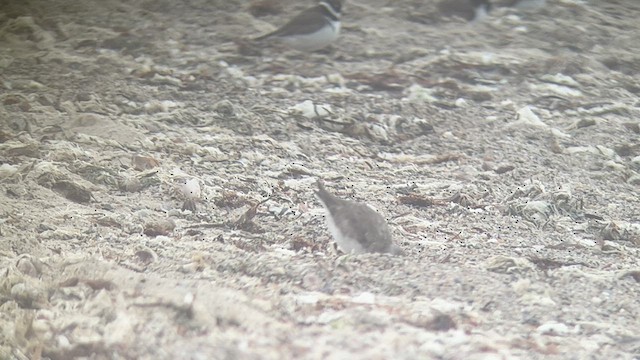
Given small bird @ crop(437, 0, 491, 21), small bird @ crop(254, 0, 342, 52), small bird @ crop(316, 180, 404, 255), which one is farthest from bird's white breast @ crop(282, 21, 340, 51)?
small bird @ crop(316, 180, 404, 255)

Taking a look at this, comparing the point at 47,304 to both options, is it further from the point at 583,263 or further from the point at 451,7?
the point at 451,7

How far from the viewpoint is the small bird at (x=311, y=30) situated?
2027mm

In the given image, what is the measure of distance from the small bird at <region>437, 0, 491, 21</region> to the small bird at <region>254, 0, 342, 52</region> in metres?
0.29

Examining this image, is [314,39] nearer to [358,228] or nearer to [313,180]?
[313,180]

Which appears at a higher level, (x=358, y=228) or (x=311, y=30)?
(x=311, y=30)

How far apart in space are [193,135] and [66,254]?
411 millimetres

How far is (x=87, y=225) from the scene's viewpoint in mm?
1559

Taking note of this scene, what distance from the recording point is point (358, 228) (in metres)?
1.49

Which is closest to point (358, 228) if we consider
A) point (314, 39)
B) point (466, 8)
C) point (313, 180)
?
point (313, 180)

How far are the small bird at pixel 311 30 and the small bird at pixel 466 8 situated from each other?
0.29 meters

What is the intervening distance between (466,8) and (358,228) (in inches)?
36.7

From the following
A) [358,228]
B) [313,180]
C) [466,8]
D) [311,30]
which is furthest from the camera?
[466,8]

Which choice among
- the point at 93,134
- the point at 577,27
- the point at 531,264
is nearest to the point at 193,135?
the point at 93,134

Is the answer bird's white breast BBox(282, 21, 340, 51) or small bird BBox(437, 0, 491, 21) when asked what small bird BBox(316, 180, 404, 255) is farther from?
small bird BBox(437, 0, 491, 21)
